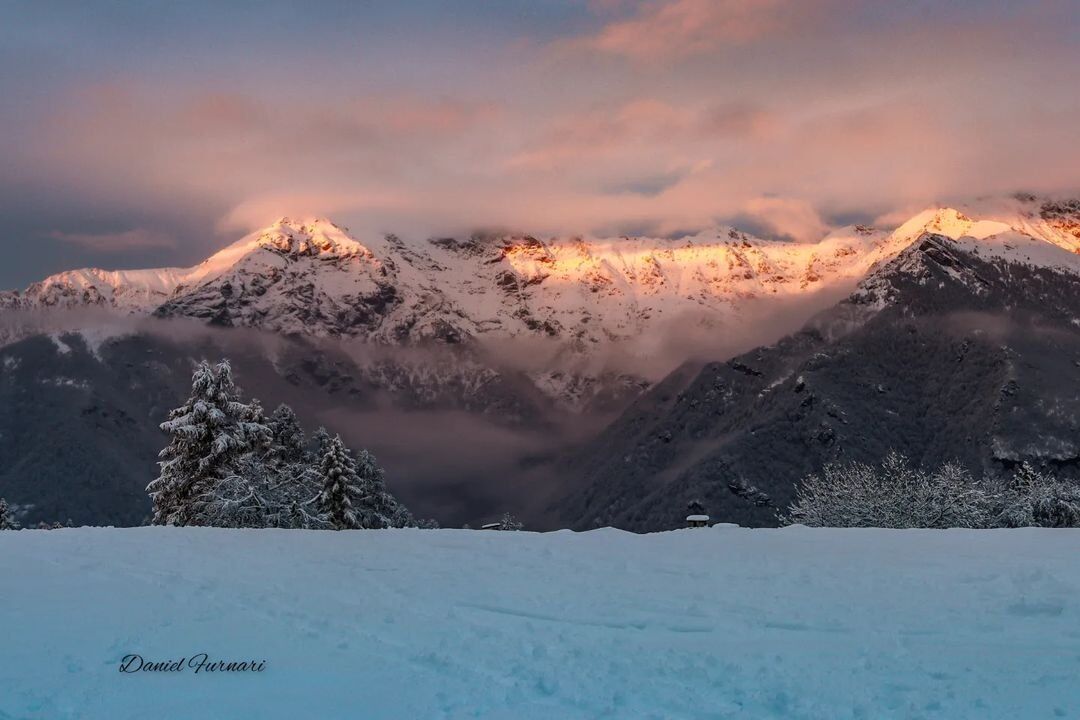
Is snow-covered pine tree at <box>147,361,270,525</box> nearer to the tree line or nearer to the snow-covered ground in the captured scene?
the tree line

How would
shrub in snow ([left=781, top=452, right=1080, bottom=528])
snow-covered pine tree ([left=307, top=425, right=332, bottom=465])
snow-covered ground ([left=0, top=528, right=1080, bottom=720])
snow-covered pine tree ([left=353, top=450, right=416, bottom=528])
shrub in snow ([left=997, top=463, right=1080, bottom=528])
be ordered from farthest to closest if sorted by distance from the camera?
shrub in snow ([left=997, top=463, right=1080, bottom=528]), shrub in snow ([left=781, top=452, right=1080, bottom=528]), snow-covered pine tree ([left=353, top=450, right=416, bottom=528]), snow-covered pine tree ([left=307, top=425, right=332, bottom=465]), snow-covered ground ([left=0, top=528, right=1080, bottom=720])

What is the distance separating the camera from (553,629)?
1277 centimetres

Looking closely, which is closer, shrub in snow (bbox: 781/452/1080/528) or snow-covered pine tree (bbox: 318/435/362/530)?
snow-covered pine tree (bbox: 318/435/362/530)

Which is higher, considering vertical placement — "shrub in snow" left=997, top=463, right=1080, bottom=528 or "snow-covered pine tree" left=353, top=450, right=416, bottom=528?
"snow-covered pine tree" left=353, top=450, right=416, bottom=528

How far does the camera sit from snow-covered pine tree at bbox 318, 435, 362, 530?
141 ft

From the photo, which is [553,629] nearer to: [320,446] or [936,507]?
[320,446]

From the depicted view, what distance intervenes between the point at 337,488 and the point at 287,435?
20.8 feet

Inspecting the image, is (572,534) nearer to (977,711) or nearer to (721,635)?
(721,635)

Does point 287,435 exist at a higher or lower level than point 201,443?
lower

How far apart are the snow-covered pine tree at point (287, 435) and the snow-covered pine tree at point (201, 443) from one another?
9007mm

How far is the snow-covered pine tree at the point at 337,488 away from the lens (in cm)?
4284

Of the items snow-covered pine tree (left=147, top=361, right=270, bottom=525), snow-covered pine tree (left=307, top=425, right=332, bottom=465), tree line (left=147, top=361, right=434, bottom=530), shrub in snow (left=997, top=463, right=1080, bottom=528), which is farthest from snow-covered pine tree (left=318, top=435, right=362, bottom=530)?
shrub in snow (left=997, top=463, right=1080, bottom=528)

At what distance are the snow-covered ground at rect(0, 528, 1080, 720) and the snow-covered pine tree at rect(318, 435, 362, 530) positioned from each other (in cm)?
2273

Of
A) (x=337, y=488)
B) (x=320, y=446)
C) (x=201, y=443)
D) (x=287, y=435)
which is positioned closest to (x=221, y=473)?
(x=201, y=443)
